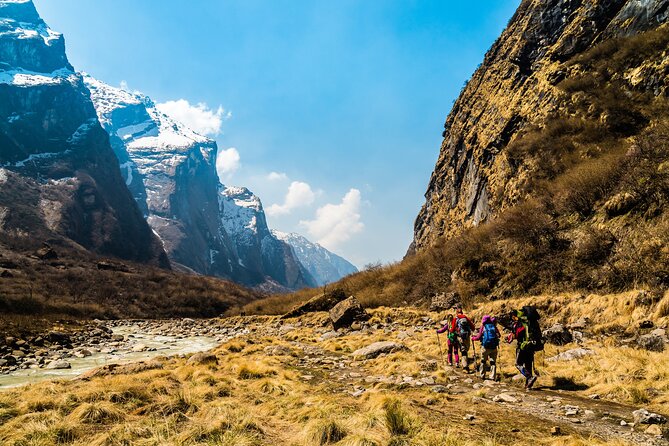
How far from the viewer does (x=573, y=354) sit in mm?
10734

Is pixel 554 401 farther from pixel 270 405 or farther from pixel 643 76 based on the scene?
pixel 643 76

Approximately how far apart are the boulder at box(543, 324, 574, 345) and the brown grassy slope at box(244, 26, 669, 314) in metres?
3.74

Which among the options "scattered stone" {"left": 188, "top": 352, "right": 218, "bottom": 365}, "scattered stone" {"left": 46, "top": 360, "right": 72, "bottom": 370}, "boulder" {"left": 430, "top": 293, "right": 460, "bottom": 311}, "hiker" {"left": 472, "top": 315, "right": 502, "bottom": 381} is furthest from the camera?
"boulder" {"left": 430, "top": 293, "right": 460, "bottom": 311}

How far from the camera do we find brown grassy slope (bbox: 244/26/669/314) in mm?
15852

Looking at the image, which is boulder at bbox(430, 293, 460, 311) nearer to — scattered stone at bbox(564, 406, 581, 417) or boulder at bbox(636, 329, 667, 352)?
→ boulder at bbox(636, 329, 667, 352)

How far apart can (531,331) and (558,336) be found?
14.0 feet

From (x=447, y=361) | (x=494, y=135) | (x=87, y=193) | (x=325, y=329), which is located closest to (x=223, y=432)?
(x=447, y=361)

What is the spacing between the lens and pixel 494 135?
4303 centimetres

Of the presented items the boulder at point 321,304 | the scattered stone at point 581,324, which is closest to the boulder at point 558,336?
the scattered stone at point 581,324

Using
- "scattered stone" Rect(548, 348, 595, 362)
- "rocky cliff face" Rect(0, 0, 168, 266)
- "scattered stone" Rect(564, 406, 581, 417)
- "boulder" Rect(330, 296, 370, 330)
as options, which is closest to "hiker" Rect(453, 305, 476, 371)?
"scattered stone" Rect(548, 348, 595, 362)

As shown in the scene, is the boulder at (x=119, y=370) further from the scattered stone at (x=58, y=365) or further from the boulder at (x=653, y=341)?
the boulder at (x=653, y=341)

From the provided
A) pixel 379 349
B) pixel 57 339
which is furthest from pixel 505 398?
pixel 57 339

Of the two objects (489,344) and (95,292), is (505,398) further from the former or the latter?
(95,292)

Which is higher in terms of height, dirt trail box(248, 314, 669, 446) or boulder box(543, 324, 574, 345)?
boulder box(543, 324, 574, 345)
